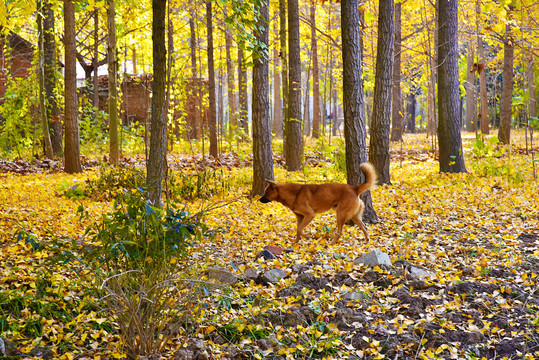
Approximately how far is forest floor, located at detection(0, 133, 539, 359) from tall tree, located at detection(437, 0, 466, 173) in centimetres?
304

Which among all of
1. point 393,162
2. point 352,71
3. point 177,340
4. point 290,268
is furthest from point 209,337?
point 393,162

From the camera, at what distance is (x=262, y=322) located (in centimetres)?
416

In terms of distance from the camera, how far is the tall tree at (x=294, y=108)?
12516 mm

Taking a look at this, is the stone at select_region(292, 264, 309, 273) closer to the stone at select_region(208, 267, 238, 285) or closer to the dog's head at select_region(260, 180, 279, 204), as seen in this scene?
the stone at select_region(208, 267, 238, 285)

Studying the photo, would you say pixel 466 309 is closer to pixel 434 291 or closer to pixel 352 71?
pixel 434 291

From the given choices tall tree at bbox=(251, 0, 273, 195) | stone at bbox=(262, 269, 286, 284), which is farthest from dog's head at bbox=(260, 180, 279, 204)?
tall tree at bbox=(251, 0, 273, 195)

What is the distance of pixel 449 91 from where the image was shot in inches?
455

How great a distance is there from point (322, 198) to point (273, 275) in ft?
5.82

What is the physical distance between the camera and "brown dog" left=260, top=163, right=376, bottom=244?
6.56 m

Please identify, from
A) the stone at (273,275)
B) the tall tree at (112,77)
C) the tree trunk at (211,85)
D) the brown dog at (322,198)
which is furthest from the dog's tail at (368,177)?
the tall tree at (112,77)

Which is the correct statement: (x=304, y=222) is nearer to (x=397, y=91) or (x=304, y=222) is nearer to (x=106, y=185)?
(x=106, y=185)

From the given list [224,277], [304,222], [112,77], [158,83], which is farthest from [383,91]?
[112,77]

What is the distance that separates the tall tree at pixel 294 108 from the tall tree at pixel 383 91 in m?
2.71

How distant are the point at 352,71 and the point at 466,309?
4.08 m
